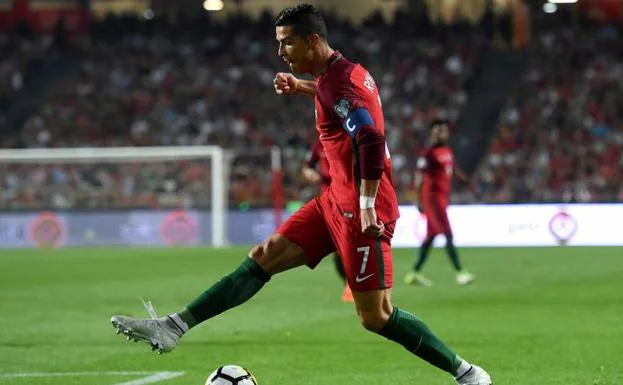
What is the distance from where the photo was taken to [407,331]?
6.82m

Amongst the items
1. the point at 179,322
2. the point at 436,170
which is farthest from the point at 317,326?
the point at 436,170

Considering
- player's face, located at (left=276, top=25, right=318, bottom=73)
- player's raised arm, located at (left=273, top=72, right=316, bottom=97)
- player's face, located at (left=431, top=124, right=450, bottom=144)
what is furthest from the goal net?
player's face, located at (left=276, top=25, right=318, bottom=73)

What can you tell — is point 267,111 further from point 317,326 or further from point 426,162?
point 317,326

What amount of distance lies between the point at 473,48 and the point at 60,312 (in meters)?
24.4

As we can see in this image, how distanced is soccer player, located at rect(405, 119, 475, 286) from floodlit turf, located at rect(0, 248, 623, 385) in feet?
1.19

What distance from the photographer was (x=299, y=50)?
6852 millimetres

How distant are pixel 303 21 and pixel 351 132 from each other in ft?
2.37

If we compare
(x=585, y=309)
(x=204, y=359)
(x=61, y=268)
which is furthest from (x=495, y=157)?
(x=204, y=359)

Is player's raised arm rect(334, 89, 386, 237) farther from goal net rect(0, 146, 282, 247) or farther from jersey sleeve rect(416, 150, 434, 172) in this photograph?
goal net rect(0, 146, 282, 247)

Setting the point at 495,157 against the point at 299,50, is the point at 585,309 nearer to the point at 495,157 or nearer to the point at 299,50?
the point at 299,50

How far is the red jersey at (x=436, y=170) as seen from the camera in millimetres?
16781

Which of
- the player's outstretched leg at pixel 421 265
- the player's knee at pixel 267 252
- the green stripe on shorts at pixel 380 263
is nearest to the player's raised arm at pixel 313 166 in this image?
the player's outstretched leg at pixel 421 265

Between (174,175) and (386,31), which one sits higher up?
(386,31)

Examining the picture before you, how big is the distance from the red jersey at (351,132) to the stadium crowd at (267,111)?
2003 centimetres
